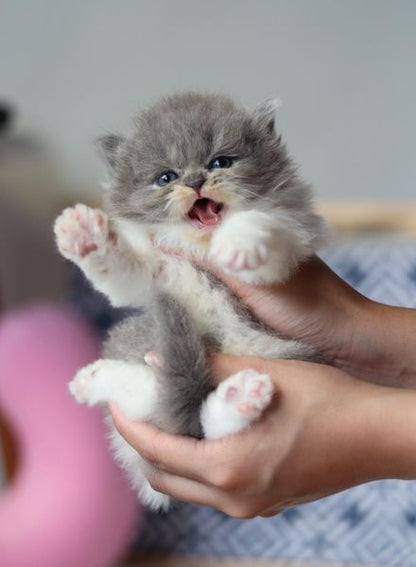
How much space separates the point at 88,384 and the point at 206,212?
30cm

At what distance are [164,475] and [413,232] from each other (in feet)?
4.67

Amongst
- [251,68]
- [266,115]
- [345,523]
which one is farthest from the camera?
[251,68]

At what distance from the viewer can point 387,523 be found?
2.15m

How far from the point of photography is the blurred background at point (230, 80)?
227 cm

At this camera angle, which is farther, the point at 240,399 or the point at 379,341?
the point at 379,341

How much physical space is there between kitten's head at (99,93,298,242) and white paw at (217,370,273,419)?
0.22 m

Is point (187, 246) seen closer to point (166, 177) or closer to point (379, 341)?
point (166, 177)

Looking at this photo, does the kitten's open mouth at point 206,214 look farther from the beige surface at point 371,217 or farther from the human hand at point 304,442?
the beige surface at point 371,217

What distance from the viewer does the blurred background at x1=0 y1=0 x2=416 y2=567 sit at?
227 cm

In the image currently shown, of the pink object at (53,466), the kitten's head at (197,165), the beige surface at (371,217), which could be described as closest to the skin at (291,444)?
the kitten's head at (197,165)

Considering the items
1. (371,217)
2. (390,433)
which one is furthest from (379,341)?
(371,217)

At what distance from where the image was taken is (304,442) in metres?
1.01

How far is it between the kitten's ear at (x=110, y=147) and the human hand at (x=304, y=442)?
0.35m

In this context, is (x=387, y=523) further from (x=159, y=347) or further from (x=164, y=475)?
(x=159, y=347)
